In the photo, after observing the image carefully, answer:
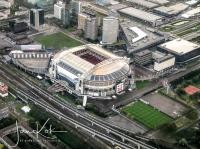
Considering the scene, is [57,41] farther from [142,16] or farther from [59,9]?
[142,16]

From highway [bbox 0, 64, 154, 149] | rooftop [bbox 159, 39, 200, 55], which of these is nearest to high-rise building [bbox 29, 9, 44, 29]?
highway [bbox 0, 64, 154, 149]

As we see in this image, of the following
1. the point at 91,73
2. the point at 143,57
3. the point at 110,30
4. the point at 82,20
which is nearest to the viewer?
the point at 91,73

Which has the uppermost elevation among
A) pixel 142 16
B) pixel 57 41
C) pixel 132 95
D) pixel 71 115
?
pixel 142 16

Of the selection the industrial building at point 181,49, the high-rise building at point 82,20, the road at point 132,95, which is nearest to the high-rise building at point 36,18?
the high-rise building at point 82,20

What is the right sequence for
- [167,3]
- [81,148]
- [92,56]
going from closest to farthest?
[81,148], [92,56], [167,3]

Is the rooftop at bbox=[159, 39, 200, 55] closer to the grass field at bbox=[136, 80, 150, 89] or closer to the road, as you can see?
the road

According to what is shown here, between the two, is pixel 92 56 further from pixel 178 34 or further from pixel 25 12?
pixel 25 12

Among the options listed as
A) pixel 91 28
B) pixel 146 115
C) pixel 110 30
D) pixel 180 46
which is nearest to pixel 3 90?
pixel 146 115

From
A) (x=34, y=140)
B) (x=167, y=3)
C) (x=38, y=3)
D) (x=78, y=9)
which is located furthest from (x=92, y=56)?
(x=167, y=3)
